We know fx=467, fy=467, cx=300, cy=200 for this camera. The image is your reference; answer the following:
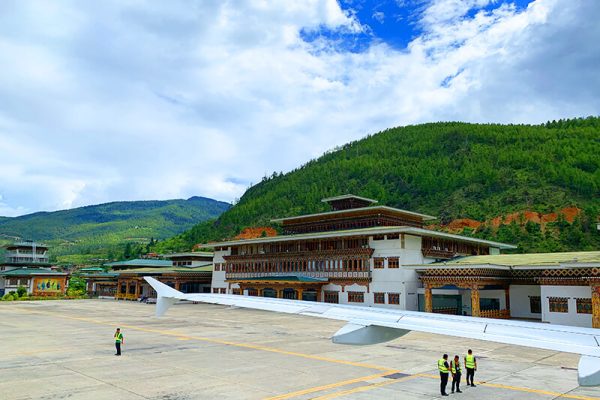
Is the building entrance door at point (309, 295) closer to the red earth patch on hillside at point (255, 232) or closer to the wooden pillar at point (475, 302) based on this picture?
the wooden pillar at point (475, 302)

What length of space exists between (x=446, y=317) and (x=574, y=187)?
11841 centimetres

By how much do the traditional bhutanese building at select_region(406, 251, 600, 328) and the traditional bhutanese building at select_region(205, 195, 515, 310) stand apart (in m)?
3.15

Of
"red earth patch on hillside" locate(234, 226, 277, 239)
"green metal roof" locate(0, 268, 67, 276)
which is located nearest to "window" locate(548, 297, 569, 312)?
"green metal roof" locate(0, 268, 67, 276)

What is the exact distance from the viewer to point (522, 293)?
45969 millimetres

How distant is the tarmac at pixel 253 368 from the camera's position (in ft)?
50.4

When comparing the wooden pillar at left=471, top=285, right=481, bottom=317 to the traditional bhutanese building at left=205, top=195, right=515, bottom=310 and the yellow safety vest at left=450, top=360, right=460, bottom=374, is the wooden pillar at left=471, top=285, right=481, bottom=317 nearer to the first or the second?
the traditional bhutanese building at left=205, top=195, right=515, bottom=310

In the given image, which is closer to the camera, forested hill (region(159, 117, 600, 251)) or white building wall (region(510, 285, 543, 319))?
white building wall (region(510, 285, 543, 319))

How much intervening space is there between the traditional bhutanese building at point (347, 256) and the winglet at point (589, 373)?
4292 centimetres

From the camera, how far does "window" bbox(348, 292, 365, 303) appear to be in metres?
52.8

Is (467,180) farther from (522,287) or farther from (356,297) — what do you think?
(522,287)

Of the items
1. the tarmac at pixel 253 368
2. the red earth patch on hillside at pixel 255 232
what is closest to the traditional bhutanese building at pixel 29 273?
the red earth patch on hillside at pixel 255 232

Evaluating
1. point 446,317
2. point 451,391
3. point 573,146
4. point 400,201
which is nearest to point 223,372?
point 451,391

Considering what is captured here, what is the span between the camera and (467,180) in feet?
413

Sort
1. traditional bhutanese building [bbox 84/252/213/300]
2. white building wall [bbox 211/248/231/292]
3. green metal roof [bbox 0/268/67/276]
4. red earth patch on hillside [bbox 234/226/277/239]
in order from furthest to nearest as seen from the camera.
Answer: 1. red earth patch on hillside [bbox 234/226/277/239]
2. green metal roof [bbox 0/268/67/276]
3. traditional bhutanese building [bbox 84/252/213/300]
4. white building wall [bbox 211/248/231/292]
